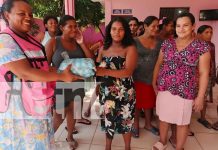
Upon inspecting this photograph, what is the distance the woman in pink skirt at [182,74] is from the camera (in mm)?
1949

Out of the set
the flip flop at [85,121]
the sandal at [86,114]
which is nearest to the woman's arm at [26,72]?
the flip flop at [85,121]

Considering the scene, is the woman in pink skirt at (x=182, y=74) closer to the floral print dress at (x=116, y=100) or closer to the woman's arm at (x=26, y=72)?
the floral print dress at (x=116, y=100)

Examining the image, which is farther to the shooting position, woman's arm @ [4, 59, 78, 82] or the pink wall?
the pink wall

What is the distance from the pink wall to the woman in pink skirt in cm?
541

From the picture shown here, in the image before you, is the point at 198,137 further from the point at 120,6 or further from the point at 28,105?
the point at 120,6

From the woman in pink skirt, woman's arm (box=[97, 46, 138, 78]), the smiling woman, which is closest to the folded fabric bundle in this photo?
the smiling woman

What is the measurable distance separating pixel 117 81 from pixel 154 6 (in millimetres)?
5870

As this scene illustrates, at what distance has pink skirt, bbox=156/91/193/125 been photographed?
207 centimetres

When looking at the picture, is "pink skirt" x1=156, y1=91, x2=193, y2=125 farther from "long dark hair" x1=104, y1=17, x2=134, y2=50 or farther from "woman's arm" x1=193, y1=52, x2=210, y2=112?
"long dark hair" x1=104, y1=17, x2=134, y2=50

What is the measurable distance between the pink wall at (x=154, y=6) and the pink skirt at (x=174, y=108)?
17.8 feet

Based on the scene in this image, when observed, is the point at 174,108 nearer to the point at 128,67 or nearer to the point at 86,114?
the point at 128,67

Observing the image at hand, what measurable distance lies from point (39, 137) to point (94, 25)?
570cm

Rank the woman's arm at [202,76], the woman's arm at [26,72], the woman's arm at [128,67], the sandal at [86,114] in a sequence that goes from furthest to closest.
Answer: the sandal at [86,114] < the woman's arm at [202,76] < the woman's arm at [128,67] < the woman's arm at [26,72]

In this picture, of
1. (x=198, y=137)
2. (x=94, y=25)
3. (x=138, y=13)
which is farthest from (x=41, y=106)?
(x=138, y=13)
